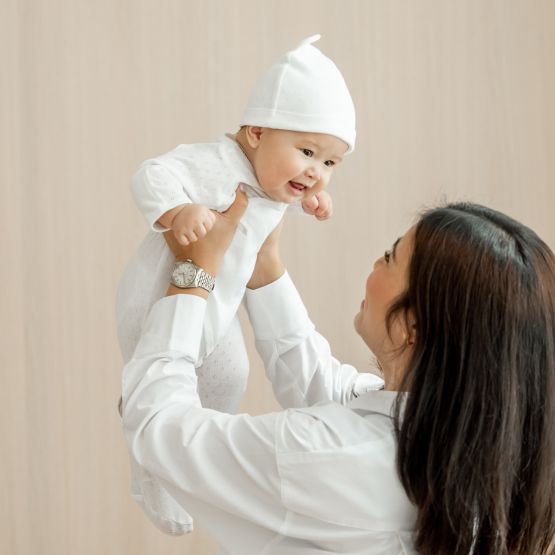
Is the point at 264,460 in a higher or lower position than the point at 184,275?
lower

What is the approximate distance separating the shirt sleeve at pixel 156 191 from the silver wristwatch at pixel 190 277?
72mm

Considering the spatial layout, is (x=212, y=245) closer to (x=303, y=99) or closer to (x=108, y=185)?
(x=303, y=99)

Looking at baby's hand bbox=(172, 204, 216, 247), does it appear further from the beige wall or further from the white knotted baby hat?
the beige wall

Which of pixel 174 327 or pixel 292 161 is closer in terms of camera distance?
pixel 174 327

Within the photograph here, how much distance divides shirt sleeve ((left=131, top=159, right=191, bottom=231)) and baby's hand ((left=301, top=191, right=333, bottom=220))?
249 millimetres

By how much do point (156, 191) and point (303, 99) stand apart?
0.26m

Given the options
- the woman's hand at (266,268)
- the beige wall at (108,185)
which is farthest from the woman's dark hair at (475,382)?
the beige wall at (108,185)

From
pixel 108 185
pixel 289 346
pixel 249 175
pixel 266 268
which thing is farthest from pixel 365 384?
pixel 108 185

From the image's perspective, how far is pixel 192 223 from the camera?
1208mm

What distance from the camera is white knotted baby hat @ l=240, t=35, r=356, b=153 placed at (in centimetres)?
134

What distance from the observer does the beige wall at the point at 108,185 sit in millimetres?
2062

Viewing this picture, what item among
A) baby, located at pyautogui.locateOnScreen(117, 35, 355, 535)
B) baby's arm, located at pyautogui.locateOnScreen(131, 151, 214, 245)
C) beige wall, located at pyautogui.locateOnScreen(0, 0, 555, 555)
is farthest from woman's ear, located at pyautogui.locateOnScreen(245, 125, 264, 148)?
beige wall, located at pyautogui.locateOnScreen(0, 0, 555, 555)

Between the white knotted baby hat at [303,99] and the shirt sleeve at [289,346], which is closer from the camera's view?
the white knotted baby hat at [303,99]

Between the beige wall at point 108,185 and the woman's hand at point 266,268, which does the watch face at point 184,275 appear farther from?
the beige wall at point 108,185
